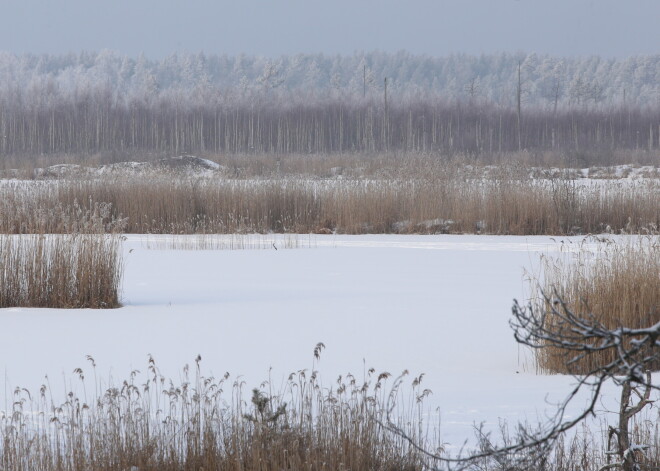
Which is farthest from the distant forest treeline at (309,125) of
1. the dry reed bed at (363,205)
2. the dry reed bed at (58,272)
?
the dry reed bed at (58,272)

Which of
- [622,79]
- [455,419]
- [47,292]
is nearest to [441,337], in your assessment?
[455,419]

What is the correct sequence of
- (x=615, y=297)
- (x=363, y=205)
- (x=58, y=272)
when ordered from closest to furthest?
(x=615, y=297)
(x=58, y=272)
(x=363, y=205)

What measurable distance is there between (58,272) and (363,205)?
8.72 meters

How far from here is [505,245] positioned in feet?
42.8

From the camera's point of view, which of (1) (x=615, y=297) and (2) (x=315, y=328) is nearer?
(1) (x=615, y=297)

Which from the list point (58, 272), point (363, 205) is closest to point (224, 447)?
point (58, 272)

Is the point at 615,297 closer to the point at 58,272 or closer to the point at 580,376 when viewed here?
the point at 580,376

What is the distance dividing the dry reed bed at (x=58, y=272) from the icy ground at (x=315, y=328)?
224 millimetres

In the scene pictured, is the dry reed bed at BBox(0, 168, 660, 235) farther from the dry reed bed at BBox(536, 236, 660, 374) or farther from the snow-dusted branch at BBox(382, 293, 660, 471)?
the snow-dusted branch at BBox(382, 293, 660, 471)

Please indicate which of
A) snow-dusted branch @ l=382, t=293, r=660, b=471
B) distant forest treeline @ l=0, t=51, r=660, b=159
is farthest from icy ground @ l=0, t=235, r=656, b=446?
distant forest treeline @ l=0, t=51, r=660, b=159

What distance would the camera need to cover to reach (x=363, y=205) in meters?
15.7

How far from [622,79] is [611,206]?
106 metres

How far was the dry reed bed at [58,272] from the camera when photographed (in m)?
7.53

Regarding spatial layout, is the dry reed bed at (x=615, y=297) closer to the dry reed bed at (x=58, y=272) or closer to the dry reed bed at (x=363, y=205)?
the dry reed bed at (x=58, y=272)
